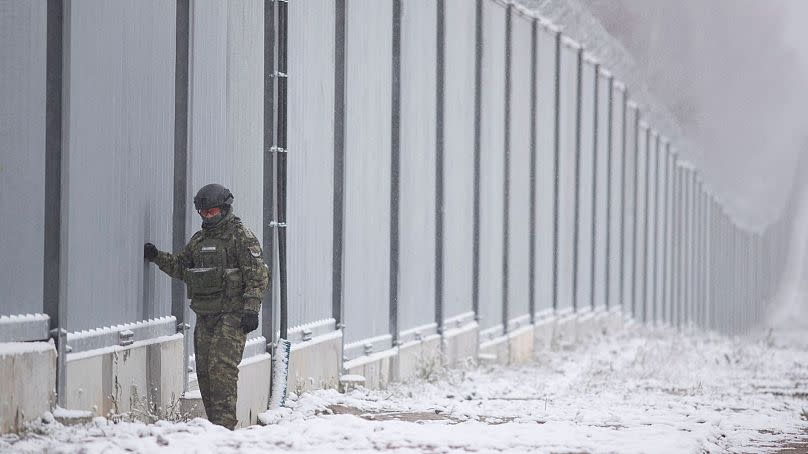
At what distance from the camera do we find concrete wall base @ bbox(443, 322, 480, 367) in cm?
2123

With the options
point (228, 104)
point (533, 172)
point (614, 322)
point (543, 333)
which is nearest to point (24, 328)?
point (228, 104)

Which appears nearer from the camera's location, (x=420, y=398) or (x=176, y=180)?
(x=176, y=180)

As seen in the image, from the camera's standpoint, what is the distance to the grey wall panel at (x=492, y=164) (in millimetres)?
24078

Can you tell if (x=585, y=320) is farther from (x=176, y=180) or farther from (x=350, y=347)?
(x=176, y=180)

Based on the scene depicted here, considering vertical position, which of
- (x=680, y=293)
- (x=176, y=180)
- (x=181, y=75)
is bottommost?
(x=680, y=293)

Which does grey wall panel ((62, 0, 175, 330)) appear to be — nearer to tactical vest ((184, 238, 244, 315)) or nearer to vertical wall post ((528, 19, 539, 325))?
tactical vest ((184, 238, 244, 315))

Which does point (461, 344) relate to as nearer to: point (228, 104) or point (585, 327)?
point (228, 104)

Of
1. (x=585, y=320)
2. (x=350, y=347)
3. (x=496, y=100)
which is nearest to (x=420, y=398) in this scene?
(x=350, y=347)

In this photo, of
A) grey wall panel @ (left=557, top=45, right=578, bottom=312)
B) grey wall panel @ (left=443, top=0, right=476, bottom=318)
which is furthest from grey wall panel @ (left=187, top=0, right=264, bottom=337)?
grey wall panel @ (left=557, top=45, right=578, bottom=312)

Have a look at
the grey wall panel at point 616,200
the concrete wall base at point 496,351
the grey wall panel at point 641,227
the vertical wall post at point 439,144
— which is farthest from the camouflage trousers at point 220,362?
the grey wall panel at point 641,227

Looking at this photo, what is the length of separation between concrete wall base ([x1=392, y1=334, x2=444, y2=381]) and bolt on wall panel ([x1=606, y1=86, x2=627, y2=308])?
58.4 ft

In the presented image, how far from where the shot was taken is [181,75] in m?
12.4

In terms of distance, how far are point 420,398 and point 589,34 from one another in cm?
1773

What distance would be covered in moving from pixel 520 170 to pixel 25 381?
18066mm
